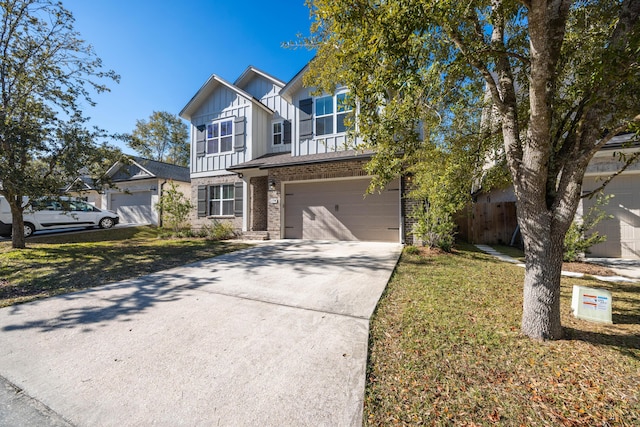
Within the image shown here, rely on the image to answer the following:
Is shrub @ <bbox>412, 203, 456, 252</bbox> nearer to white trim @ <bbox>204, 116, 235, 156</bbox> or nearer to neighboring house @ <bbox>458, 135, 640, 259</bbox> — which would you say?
neighboring house @ <bbox>458, 135, 640, 259</bbox>

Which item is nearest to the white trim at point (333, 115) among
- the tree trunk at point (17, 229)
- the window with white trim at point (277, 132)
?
the window with white trim at point (277, 132)

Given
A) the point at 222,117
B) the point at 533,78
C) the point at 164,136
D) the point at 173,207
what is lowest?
the point at 173,207

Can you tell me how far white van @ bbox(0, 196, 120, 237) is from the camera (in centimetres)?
1100

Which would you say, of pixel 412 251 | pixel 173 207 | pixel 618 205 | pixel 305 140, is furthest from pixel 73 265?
pixel 618 205

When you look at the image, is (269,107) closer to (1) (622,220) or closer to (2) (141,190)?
(2) (141,190)

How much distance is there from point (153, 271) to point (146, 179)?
487 inches

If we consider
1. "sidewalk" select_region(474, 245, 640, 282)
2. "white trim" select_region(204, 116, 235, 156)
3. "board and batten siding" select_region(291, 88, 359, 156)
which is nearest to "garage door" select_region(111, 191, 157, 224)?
"white trim" select_region(204, 116, 235, 156)

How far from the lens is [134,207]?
16.3 m

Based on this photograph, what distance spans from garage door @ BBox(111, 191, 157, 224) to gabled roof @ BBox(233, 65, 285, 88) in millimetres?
8842

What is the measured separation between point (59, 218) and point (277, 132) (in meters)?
11.3

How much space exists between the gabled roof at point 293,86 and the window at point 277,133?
1606 mm

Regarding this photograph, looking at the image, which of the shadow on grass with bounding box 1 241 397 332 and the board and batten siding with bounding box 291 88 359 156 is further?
the board and batten siding with bounding box 291 88 359 156

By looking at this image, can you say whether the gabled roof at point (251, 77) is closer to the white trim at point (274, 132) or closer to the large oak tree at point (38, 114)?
the white trim at point (274, 132)

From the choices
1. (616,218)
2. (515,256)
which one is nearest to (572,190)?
(515,256)
